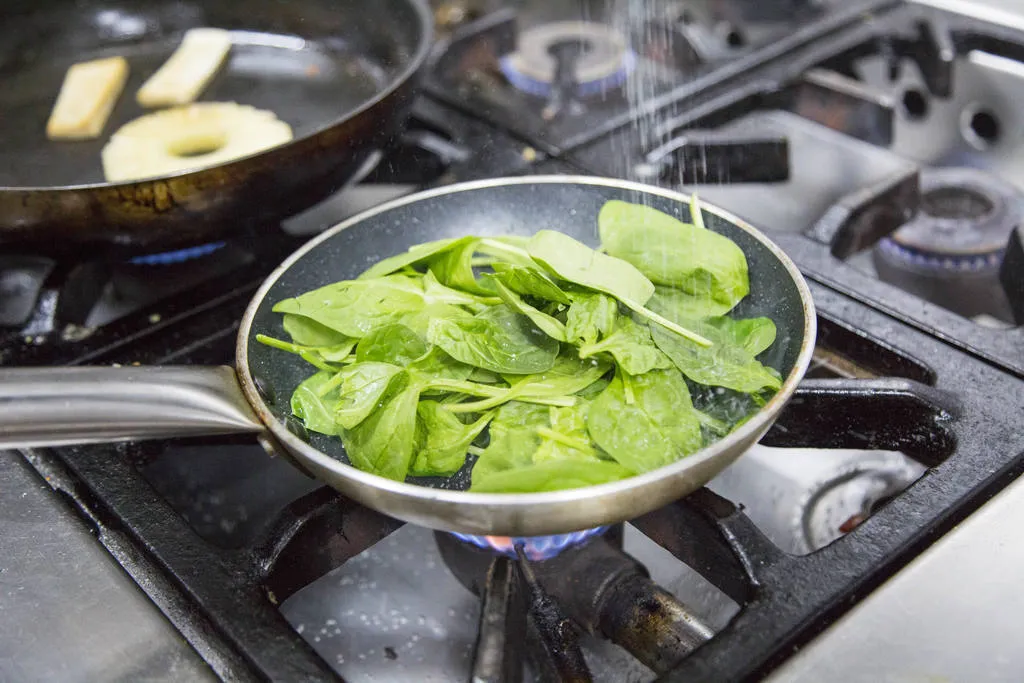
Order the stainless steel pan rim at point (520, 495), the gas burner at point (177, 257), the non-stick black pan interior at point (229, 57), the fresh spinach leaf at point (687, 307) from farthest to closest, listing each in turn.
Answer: the non-stick black pan interior at point (229, 57), the gas burner at point (177, 257), the fresh spinach leaf at point (687, 307), the stainless steel pan rim at point (520, 495)

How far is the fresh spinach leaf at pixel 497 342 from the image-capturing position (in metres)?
0.73

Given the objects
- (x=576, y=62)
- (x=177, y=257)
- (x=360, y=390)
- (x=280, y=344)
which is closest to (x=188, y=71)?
(x=177, y=257)

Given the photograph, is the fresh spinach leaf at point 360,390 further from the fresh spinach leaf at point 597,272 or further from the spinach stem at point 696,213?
the spinach stem at point 696,213

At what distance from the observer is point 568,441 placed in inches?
26.4

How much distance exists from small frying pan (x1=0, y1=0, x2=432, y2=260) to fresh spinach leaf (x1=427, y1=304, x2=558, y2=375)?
10.5 inches

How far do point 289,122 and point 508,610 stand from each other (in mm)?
783

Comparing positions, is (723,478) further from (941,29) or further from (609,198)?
(941,29)

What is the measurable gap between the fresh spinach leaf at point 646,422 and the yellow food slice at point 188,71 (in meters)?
0.83

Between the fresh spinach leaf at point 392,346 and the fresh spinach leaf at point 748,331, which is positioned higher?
the fresh spinach leaf at point 748,331

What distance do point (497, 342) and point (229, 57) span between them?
0.87 metres

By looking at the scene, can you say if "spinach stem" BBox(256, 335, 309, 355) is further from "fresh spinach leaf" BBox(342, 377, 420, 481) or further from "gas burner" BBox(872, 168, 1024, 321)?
"gas burner" BBox(872, 168, 1024, 321)

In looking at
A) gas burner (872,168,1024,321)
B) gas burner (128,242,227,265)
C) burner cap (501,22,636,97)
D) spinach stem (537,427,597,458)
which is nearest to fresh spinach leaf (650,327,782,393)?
spinach stem (537,427,597,458)

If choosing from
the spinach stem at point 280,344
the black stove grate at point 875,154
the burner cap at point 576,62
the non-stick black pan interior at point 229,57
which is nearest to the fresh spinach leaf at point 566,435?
the spinach stem at point 280,344

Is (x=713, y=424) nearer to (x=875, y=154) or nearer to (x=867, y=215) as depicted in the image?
(x=867, y=215)
